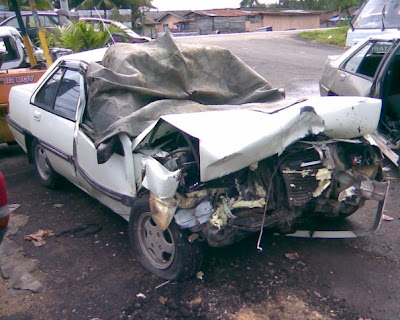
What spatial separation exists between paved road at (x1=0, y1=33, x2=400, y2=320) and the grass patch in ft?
51.7

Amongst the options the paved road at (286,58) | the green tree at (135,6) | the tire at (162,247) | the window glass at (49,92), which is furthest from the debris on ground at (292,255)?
the green tree at (135,6)

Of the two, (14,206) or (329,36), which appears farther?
(329,36)

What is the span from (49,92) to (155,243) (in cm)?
244

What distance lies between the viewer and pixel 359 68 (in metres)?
6.62

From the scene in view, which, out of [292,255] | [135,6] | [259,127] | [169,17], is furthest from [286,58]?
[169,17]

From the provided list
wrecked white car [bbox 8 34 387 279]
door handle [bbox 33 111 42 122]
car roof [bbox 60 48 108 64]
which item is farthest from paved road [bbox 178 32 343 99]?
door handle [bbox 33 111 42 122]

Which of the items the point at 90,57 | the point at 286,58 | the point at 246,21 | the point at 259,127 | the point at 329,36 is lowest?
the point at 246,21

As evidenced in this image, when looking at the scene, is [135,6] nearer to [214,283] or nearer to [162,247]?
[162,247]

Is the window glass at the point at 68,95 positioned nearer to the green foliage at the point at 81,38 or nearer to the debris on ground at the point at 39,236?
the debris on ground at the point at 39,236

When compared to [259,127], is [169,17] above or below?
below

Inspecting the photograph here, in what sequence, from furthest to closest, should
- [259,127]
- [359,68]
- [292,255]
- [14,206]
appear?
[359,68], [14,206], [292,255], [259,127]

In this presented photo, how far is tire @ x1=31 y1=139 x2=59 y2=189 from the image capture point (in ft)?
A: 17.8

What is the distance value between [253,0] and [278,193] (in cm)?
7848

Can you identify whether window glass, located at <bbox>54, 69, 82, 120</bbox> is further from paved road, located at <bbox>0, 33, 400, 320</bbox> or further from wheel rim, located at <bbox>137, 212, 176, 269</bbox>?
wheel rim, located at <bbox>137, 212, 176, 269</bbox>
